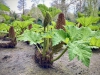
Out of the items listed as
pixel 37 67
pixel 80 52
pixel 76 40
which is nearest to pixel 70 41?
pixel 76 40

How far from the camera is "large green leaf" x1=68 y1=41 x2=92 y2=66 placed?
4.76 feet

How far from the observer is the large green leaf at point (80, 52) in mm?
1450

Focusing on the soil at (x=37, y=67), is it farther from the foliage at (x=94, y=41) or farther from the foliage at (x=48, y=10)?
the foliage at (x=48, y=10)

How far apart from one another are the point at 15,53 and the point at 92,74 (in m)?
1.33

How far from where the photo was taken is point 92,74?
208 cm

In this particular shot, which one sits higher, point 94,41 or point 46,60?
point 94,41

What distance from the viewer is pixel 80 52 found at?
1514 millimetres

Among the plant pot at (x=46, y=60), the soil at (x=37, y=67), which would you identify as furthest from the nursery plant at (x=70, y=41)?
the soil at (x=37, y=67)

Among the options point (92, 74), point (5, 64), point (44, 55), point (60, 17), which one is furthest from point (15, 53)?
point (92, 74)

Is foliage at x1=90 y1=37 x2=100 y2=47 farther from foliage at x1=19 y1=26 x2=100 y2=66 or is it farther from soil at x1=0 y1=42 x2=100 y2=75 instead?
soil at x1=0 y1=42 x2=100 y2=75

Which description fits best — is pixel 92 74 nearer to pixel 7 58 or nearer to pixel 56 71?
pixel 56 71

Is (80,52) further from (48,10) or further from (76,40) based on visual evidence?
(48,10)

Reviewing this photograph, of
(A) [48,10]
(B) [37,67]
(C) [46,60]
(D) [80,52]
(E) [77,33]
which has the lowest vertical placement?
(B) [37,67]

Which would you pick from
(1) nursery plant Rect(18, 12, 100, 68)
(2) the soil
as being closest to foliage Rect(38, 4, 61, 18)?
(1) nursery plant Rect(18, 12, 100, 68)
